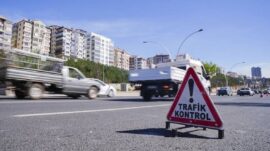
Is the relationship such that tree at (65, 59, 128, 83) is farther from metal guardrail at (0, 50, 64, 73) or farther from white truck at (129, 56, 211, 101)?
white truck at (129, 56, 211, 101)

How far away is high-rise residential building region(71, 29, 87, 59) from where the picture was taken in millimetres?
140300

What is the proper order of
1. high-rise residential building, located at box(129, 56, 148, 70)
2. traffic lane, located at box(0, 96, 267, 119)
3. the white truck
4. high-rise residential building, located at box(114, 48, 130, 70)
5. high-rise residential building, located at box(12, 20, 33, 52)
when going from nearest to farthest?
1. traffic lane, located at box(0, 96, 267, 119)
2. the white truck
3. high-rise residential building, located at box(12, 20, 33, 52)
4. high-rise residential building, located at box(114, 48, 130, 70)
5. high-rise residential building, located at box(129, 56, 148, 70)

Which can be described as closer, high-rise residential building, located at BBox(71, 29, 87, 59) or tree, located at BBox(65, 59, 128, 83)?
tree, located at BBox(65, 59, 128, 83)

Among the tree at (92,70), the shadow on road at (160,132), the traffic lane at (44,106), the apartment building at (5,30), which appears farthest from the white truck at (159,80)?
the apartment building at (5,30)

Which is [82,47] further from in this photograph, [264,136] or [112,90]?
[264,136]

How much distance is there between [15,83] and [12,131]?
10.9 m

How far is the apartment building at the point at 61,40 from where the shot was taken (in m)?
134

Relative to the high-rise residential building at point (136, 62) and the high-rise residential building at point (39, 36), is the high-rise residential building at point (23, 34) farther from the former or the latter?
the high-rise residential building at point (136, 62)

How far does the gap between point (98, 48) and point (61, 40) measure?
23.3 m

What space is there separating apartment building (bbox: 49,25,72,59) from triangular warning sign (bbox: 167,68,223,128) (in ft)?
436

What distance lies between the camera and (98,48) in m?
151

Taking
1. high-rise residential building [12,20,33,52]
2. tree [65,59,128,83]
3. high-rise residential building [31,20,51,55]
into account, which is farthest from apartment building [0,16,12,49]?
tree [65,59,128,83]

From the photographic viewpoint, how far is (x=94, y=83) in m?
17.9

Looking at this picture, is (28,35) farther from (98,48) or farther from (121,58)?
(121,58)
